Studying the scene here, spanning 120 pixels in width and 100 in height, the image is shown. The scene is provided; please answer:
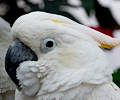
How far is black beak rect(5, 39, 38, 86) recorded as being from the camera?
3.83 ft

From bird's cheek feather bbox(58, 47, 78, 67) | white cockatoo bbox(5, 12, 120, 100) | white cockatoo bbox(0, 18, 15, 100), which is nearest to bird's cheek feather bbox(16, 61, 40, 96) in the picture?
white cockatoo bbox(5, 12, 120, 100)

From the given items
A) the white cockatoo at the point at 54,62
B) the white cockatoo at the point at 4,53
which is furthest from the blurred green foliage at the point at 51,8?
the white cockatoo at the point at 54,62

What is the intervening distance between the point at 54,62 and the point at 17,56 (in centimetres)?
14

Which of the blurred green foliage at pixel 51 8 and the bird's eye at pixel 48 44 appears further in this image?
the blurred green foliage at pixel 51 8

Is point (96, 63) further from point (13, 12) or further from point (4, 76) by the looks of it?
point (13, 12)

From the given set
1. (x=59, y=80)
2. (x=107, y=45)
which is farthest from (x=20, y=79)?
(x=107, y=45)

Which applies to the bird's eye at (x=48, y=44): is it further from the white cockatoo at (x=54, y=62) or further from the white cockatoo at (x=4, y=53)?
the white cockatoo at (x=4, y=53)

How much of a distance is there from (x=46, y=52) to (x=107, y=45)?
26cm

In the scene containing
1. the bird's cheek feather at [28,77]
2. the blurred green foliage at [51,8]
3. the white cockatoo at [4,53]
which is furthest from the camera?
the blurred green foliage at [51,8]

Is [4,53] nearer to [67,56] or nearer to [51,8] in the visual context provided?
[67,56]

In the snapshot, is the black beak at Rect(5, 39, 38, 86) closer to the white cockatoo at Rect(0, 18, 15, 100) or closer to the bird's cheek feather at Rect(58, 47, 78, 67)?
the bird's cheek feather at Rect(58, 47, 78, 67)

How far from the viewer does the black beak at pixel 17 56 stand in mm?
1167

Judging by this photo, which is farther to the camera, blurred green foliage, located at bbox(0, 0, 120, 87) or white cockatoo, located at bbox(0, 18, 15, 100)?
blurred green foliage, located at bbox(0, 0, 120, 87)

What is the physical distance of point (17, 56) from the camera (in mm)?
1165
